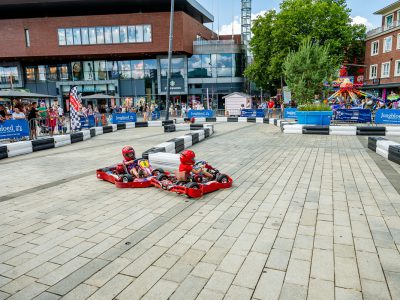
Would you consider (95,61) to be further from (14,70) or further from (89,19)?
(14,70)

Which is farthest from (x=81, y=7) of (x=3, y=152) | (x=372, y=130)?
(x=372, y=130)

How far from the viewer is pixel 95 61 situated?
4197cm

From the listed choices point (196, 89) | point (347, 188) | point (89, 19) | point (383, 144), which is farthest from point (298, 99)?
point (89, 19)

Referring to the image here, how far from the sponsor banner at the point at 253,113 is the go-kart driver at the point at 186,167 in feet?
70.9

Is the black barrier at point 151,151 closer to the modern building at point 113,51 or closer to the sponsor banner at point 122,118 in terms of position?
the sponsor banner at point 122,118

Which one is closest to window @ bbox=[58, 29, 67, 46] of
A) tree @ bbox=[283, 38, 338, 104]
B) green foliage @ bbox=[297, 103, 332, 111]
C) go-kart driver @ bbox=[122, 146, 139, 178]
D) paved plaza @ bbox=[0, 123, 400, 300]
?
tree @ bbox=[283, 38, 338, 104]

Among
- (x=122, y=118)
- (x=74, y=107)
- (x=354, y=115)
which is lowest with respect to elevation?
(x=122, y=118)

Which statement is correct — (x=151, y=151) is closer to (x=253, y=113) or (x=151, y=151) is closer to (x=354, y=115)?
(x=354, y=115)

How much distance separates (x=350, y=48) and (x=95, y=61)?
33683 millimetres

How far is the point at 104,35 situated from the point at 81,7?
557cm

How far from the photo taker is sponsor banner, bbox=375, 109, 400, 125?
56.4 feet

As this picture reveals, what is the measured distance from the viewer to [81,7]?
3975 centimetres

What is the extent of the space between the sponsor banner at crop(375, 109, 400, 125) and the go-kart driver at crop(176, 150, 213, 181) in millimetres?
15736

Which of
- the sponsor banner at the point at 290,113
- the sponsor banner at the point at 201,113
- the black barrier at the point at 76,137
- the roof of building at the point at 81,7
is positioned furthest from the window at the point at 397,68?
the black barrier at the point at 76,137
